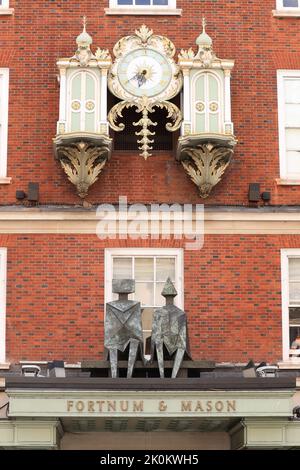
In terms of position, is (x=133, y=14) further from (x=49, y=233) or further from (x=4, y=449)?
(x=4, y=449)

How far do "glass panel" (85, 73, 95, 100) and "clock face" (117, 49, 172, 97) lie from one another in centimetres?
59

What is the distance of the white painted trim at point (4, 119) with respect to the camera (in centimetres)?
2288

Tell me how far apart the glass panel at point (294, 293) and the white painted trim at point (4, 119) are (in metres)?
5.86

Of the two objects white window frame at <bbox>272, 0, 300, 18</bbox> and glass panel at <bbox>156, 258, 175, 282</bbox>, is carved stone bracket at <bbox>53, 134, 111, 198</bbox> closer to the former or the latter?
glass panel at <bbox>156, 258, 175, 282</bbox>

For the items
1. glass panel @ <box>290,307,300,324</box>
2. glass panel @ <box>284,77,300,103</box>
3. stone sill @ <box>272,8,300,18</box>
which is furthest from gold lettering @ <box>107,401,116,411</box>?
stone sill @ <box>272,8,300,18</box>

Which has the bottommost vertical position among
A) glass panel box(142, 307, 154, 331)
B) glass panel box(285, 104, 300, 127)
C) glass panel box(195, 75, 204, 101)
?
Answer: glass panel box(142, 307, 154, 331)

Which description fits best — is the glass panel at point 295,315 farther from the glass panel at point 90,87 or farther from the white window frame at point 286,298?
the glass panel at point 90,87

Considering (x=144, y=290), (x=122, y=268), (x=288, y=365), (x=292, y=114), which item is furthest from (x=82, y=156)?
(x=288, y=365)

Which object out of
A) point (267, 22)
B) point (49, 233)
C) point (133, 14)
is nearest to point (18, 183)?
point (49, 233)

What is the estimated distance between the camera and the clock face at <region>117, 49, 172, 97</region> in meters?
22.8

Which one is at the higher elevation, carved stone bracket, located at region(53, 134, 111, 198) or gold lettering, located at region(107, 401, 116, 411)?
carved stone bracket, located at region(53, 134, 111, 198)

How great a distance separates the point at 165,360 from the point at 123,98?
5.22 metres

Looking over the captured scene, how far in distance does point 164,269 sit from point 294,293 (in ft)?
8.18

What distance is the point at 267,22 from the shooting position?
23.7 m
